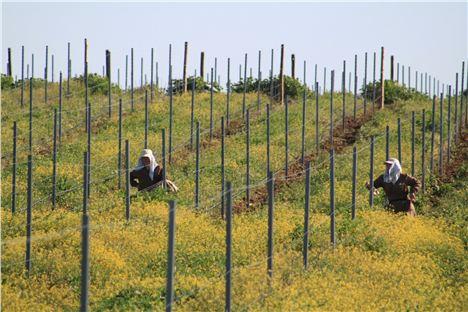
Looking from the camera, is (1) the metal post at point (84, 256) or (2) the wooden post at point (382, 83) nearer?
(1) the metal post at point (84, 256)

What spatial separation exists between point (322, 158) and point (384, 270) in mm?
15120

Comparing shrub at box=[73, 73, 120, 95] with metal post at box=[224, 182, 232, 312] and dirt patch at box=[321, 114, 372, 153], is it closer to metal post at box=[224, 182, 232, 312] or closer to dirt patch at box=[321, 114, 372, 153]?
dirt patch at box=[321, 114, 372, 153]

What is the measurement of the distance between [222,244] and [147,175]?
17.7 feet

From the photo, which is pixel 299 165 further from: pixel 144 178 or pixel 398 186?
pixel 398 186

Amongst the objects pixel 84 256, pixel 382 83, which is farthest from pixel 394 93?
pixel 84 256

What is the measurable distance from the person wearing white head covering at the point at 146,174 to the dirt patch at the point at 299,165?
7.35 feet

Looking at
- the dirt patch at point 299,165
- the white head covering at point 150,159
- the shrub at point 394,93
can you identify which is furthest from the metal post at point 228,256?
the shrub at point 394,93

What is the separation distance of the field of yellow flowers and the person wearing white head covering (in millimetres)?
552

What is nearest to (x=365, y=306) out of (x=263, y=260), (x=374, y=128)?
(x=263, y=260)

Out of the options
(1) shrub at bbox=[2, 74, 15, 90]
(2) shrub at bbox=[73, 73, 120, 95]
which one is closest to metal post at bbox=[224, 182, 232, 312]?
(2) shrub at bbox=[73, 73, 120, 95]

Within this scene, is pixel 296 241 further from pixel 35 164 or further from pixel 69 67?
pixel 69 67

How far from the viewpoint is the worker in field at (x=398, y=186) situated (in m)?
23.1

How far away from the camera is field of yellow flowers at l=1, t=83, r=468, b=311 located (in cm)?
1598

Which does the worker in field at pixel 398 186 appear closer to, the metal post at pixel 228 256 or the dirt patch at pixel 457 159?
the dirt patch at pixel 457 159
